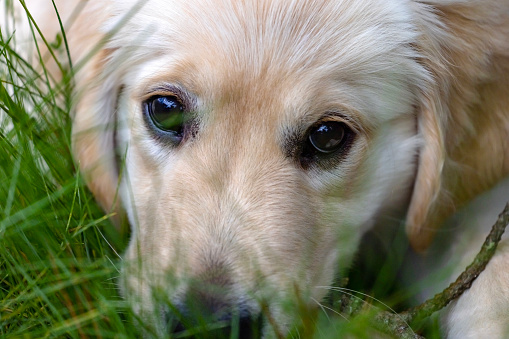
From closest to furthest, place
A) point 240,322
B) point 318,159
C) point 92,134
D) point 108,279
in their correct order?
point 240,322, point 108,279, point 318,159, point 92,134

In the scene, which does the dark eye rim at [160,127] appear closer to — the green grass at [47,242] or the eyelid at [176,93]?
the eyelid at [176,93]

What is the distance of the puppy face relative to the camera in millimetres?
2240

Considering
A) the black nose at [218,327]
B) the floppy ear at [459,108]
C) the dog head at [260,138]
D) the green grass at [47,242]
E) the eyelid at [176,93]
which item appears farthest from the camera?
the floppy ear at [459,108]

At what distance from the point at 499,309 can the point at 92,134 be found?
170cm

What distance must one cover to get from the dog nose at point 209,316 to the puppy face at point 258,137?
0.03 meters

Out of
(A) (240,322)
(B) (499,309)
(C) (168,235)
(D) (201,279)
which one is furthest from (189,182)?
(B) (499,309)

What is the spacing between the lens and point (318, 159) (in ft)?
8.50

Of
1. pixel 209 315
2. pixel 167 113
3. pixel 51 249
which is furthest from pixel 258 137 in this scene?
pixel 51 249

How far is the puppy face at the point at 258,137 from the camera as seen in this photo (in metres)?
2.24

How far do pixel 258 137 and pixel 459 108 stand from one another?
85cm

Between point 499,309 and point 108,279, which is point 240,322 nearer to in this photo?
point 108,279

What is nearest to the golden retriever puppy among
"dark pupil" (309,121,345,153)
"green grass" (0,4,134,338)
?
"dark pupil" (309,121,345,153)

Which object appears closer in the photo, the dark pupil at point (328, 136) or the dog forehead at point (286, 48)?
the dog forehead at point (286, 48)

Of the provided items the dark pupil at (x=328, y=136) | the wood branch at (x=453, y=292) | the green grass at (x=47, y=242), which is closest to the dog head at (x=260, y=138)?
the dark pupil at (x=328, y=136)
